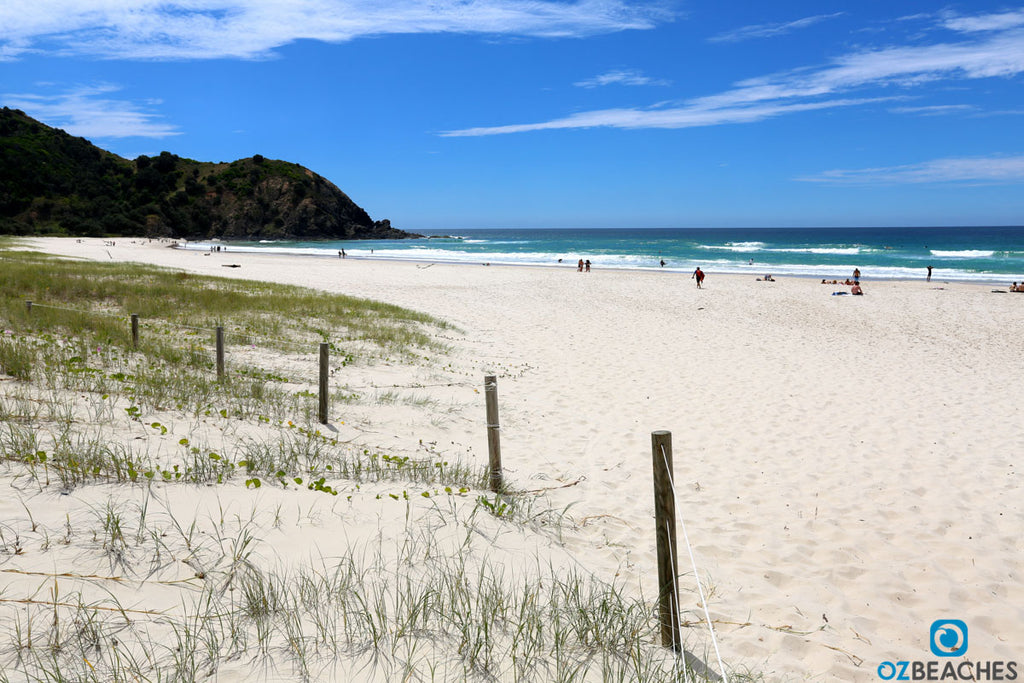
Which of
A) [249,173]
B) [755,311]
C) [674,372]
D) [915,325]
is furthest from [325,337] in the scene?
[249,173]

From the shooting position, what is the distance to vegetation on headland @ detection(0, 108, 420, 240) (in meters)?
82.1

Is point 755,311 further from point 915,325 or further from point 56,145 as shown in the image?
point 56,145

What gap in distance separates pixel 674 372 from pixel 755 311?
45.4 feet

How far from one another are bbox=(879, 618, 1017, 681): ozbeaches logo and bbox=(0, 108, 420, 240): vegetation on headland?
9481 cm

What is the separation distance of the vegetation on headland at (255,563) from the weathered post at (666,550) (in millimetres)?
149

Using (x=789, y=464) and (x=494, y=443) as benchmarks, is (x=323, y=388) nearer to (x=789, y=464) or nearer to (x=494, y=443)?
(x=494, y=443)

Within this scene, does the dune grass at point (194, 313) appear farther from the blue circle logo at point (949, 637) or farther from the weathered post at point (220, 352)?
the blue circle logo at point (949, 637)

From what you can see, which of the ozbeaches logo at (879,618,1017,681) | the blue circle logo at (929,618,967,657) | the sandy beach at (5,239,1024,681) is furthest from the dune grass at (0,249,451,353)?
the ozbeaches logo at (879,618,1017,681)

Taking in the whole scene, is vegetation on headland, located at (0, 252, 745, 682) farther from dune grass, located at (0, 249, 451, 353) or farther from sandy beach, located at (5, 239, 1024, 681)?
dune grass, located at (0, 249, 451, 353)

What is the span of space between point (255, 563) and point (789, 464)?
6901mm

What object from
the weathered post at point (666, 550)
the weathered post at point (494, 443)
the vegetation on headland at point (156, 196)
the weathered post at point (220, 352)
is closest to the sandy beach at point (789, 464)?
the weathered post at point (666, 550)

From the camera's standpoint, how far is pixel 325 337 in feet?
47.4

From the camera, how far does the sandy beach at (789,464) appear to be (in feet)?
15.6

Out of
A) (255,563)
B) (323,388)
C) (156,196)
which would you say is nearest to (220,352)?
(323,388)
